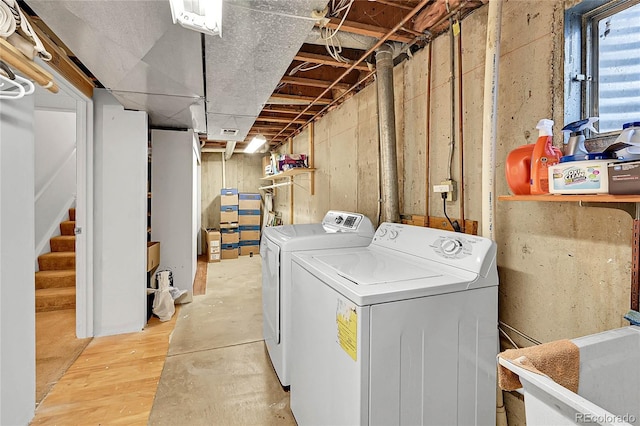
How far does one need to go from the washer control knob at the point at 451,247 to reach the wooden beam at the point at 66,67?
264 cm

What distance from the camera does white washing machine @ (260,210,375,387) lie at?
2.02 m

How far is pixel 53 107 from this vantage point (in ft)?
9.68

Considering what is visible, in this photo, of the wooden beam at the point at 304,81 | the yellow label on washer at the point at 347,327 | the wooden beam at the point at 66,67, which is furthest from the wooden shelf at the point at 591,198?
the wooden beam at the point at 66,67

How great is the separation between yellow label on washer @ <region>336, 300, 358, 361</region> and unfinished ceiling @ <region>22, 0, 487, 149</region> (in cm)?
128

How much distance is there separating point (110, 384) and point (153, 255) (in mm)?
1375

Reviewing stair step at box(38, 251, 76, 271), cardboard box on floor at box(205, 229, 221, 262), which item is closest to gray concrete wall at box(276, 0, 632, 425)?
stair step at box(38, 251, 76, 271)

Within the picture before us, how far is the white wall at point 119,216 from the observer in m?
2.84

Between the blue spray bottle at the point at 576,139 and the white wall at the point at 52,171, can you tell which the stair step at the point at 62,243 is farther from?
the blue spray bottle at the point at 576,139

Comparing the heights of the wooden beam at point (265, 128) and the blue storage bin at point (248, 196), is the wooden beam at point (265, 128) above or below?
above

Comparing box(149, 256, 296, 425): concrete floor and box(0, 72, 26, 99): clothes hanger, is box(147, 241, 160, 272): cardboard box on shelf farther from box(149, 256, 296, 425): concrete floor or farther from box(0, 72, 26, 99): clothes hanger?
box(0, 72, 26, 99): clothes hanger

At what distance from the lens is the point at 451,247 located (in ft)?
4.95

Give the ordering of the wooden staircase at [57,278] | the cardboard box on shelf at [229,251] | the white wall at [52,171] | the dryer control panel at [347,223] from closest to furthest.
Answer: the dryer control panel at [347,223]
the wooden staircase at [57,278]
the white wall at [52,171]
the cardboard box on shelf at [229,251]

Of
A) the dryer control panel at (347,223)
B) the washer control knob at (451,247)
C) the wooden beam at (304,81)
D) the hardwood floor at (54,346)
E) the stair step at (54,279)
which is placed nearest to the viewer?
the washer control knob at (451,247)

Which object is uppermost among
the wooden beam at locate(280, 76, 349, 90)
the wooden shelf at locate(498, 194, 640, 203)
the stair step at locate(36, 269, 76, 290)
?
the wooden beam at locate(280, 76, 349, 90)
